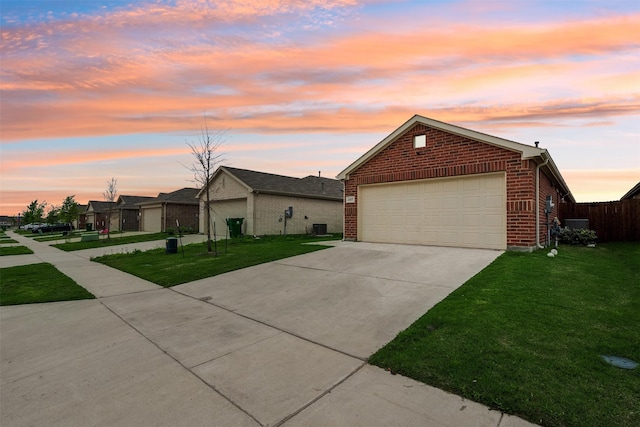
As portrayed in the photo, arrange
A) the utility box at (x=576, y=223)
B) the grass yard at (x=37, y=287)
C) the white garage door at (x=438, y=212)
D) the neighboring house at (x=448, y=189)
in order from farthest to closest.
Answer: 1. the utility box at (x=576, y=223)
2. the white garage door at (x=438, y=212)
3. the neighboring house at (x=448, y=189)
4. the grass yard at (x=37, y=287)

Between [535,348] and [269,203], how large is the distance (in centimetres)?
1875

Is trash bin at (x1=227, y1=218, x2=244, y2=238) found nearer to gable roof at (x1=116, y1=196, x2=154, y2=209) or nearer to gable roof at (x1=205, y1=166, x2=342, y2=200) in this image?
gable roof at (x1=205, y1=166, x2=342, y2=200)

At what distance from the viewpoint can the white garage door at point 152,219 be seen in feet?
98.5

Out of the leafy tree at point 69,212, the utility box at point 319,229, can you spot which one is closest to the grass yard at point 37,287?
the utility box at point 319,229

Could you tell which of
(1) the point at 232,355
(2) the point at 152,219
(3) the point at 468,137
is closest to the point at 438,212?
(3) the point at 468,137

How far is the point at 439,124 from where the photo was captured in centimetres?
1128

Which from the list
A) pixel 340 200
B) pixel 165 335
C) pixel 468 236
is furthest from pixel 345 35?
pixel 340 200

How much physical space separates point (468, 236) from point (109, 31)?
12.5m

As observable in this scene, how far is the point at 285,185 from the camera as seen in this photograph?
2317 cm

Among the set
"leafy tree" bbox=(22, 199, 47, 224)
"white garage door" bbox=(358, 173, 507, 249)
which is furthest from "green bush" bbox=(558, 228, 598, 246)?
"leafy tree" bbox=(22, 199, 47, 224)

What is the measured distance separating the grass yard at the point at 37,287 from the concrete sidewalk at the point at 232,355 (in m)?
0.47

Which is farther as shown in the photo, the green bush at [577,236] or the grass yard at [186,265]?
→ the green bush at [577,236]

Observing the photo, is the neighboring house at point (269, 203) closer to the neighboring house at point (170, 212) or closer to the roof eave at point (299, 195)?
the roof eave at point (299, 195)

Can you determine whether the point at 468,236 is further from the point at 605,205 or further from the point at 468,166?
the point at 605,205
